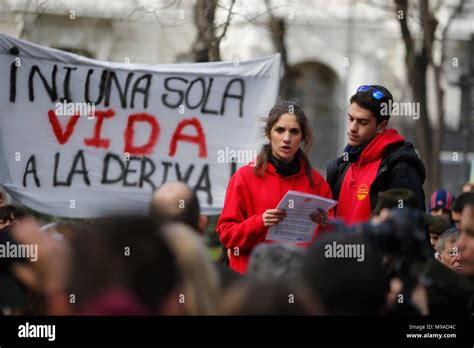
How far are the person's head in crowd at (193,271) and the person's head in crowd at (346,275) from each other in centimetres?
31

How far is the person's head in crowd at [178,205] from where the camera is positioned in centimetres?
360

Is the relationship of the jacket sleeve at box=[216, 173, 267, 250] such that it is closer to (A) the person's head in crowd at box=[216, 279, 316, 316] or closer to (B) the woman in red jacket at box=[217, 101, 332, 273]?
(B) the woman in red jacket at box=[217, 101, 332, 273]

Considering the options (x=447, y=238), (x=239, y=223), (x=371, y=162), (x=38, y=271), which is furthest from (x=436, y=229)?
(x=38, y=271)

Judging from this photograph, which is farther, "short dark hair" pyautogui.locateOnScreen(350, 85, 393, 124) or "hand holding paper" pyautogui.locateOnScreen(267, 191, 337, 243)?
"short dark hair" pyautogui.locateOnScreen(350, 85, 393, 124)

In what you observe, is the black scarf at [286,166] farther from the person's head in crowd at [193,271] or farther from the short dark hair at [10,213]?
the person's head in crowd at [193,271]

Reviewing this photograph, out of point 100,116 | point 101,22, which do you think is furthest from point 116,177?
point 101,22

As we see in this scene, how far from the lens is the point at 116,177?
7.02 meters

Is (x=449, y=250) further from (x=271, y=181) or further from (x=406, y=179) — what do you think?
(x=271, y=181)

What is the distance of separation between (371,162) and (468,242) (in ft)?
2.24

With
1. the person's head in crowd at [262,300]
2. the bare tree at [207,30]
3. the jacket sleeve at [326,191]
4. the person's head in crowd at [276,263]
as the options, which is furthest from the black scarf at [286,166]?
the bare tree at [207,30]

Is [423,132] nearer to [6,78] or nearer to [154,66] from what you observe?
[154,66]

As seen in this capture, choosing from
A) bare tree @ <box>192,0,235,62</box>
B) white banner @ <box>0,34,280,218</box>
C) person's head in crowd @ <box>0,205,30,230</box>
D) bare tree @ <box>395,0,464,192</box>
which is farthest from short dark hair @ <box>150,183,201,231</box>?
bare tree @ <box>395,0,464,192</box>

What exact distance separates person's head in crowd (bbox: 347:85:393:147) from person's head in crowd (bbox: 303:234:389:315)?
1.62 metres

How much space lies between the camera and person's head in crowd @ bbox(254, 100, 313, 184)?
5.09 m
